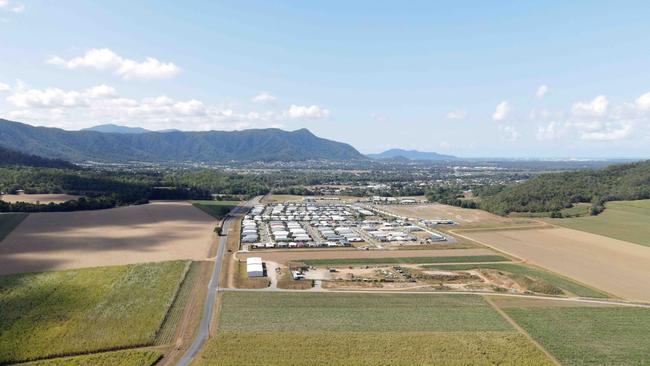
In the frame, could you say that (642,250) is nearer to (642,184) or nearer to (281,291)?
(281,291)

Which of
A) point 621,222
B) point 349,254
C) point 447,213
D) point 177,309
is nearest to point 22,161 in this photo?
point 349,254

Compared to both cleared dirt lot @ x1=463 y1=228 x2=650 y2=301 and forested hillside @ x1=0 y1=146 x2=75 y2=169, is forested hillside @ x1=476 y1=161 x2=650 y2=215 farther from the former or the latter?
forested hillside @ x1=0 y1=146 x2=75 y2=169

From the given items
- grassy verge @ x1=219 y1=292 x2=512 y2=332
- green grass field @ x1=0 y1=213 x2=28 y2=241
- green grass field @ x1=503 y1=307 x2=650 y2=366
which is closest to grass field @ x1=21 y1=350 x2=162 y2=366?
grassy verge @ x1=219 y1=292 x2=512 y2=332

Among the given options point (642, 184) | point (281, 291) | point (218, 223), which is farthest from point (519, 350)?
point (642, 184)

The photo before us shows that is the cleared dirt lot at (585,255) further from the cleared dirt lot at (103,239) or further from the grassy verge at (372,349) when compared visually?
the cleared dirt lot at (103,239)

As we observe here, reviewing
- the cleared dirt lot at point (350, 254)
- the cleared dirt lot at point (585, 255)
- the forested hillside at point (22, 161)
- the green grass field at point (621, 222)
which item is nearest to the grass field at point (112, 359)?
the cleared dirt lot at point (350, 254)
